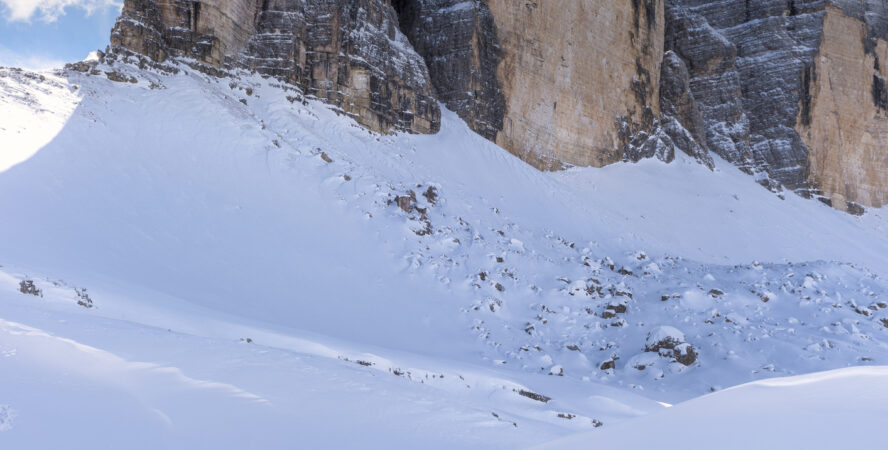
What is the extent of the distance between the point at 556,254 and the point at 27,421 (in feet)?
49.3

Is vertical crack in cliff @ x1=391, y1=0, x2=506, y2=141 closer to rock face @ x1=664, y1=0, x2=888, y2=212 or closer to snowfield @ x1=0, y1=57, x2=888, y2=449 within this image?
snowfield @ x1=0, y1=57, x2=888, y2=449

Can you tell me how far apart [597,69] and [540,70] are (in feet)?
13.5

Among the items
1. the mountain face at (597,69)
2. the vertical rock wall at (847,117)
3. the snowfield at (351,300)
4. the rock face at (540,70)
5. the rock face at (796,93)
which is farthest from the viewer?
the vertical rock wall at (847,117)

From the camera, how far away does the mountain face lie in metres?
18.9

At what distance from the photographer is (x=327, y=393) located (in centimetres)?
452

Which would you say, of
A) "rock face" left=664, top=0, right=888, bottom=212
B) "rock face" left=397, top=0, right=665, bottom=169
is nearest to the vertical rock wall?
"rock face" left=664, top=0, right=888, bottom=212

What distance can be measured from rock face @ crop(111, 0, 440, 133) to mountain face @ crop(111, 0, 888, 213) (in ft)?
0.15

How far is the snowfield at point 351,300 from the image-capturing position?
11.0 ft

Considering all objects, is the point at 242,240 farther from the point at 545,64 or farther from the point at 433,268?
the point at 545,64

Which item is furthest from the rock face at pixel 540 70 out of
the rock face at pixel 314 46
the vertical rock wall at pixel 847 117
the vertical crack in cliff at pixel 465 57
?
the vertical rock wall at pixel 847 117

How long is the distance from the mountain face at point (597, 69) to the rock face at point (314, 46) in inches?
1.8

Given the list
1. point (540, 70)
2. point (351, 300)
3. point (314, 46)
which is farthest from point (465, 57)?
point (351, 300)

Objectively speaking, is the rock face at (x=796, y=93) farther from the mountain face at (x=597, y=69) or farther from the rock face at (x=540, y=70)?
the rock face at (x=540, y=70)

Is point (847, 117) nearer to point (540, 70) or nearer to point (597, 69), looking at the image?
point (597, 69)
